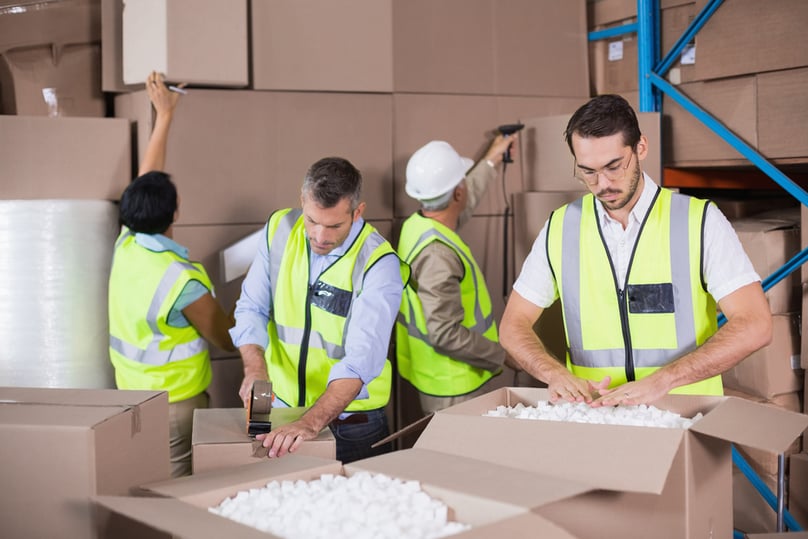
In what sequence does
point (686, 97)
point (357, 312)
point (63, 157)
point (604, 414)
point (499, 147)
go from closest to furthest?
point (604, 414), point (357, 312), point (63, 157), point (686, 97), point (499, 147)

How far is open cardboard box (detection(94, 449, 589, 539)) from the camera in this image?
4.47 ft

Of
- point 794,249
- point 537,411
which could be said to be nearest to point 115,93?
point 537,411

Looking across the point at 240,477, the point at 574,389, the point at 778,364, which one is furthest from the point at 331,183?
the point at 778,364

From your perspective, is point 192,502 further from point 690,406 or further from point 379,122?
point 379,122

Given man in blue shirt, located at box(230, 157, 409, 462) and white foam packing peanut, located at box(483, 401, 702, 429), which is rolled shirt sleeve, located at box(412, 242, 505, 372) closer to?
man in blue shirt, located at box(230, 157, 409, 462)

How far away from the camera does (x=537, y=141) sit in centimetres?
377

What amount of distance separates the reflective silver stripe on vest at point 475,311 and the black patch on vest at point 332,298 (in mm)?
703

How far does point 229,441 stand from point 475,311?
4.98ft

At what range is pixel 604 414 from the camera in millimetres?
1983

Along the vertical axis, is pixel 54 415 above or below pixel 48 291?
below

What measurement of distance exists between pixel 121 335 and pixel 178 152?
723 millimetres

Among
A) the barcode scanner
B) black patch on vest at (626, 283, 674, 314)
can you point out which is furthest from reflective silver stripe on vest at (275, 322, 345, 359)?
the barcode scanner

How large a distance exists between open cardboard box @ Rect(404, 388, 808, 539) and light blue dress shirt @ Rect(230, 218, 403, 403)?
624 millimetres

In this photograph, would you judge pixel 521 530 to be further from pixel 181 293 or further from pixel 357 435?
pixel 181 293
